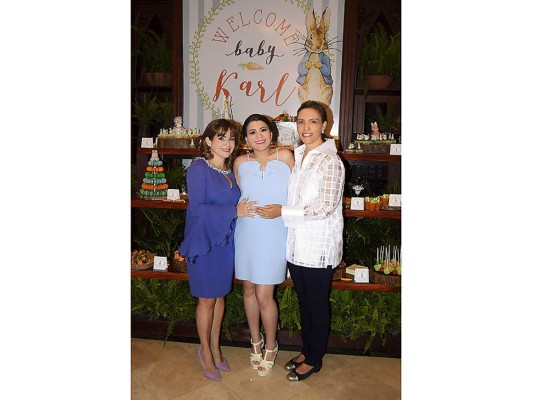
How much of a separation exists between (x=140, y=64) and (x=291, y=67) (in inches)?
57.2

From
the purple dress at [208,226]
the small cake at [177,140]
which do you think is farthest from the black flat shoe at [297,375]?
the small cake at [177,140]

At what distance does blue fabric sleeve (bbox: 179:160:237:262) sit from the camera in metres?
2.39

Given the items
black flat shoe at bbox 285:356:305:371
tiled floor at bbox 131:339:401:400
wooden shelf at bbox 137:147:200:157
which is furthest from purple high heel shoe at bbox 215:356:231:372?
wooden shelf at bbox 137:147:200:157

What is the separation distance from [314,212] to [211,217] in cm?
61

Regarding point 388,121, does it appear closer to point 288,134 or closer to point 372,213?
point 288,134

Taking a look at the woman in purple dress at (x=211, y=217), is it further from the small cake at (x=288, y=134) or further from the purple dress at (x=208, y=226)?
the small cake at (x=288, y=134)

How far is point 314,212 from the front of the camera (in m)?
2.28

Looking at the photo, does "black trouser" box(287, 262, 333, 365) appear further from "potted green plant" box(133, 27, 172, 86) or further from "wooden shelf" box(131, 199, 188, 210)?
"potted green plant" box(133, 27, 172, 86)

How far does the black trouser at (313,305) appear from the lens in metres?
2.42

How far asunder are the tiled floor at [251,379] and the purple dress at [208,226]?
613 millimetres

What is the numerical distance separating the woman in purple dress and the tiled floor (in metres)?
0.34

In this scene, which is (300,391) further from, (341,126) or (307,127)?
(341,126)
